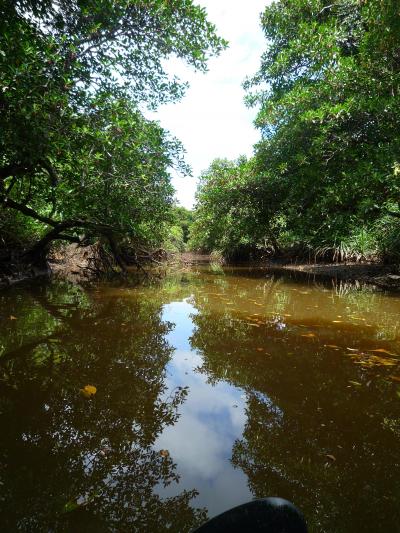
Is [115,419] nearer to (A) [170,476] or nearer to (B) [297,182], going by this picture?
(A) [170,476]

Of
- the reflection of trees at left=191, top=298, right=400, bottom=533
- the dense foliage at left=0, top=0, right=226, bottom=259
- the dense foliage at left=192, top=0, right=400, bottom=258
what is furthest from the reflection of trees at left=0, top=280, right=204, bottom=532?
the dense foliage at left=192, top=0, right=400, bottom=258

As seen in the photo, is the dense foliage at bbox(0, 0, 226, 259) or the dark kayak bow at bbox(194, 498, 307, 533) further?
the dense foliage at bbox(0, 0, 226, 259)

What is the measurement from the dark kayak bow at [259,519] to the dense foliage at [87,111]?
170 inches

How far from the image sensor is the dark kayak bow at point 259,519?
2.36 ft

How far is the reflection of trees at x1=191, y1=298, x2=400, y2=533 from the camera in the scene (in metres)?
1.42

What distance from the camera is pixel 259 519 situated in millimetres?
746

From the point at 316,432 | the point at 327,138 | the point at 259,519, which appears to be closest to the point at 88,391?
the point at 316,432

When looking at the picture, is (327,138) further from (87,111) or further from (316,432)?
(316,432)

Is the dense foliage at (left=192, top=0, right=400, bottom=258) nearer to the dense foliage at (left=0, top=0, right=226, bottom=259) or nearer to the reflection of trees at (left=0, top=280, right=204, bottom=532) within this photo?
the dense foliage at (left=0, top=0, right=226, bottom=259)

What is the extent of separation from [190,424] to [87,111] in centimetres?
487

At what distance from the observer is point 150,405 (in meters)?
2.19

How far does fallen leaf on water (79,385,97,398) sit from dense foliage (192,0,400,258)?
6677mm

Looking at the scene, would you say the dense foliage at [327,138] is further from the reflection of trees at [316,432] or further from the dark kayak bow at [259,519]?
the dark kayak bow at [259,519]

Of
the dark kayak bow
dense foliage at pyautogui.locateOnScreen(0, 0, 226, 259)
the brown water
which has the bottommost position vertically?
the brown water
